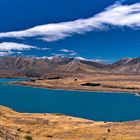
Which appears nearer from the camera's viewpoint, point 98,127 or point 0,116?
point 98,127

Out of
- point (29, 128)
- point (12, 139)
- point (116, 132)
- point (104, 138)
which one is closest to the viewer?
point (12, 139)

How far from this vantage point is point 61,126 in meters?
93.8

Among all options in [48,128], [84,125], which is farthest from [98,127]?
[48,128]

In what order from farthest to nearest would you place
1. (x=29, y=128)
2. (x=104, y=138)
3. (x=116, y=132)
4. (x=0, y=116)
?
(x=0, y=116)
(x=29, y=128)
(x=116, y=132)
(x=104, y=138)

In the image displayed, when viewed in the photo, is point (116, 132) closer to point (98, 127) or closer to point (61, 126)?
point (98, 127)

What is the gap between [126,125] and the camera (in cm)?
9169

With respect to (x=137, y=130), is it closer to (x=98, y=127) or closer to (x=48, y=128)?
(x=98, y=127)

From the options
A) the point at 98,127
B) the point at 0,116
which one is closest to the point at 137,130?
the point at 98,127

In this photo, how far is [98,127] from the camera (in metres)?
90.8

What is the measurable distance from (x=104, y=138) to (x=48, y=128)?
73.9 ft

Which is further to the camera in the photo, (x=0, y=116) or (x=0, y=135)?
(x=0, y=116)

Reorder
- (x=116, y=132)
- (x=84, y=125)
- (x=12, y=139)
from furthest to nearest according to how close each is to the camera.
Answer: (x=84, y=125) → (x=116, y=132) → (x=12, y=139)

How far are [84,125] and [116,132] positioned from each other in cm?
1695

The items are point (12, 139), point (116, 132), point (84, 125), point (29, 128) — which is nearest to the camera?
point (12, 139)
